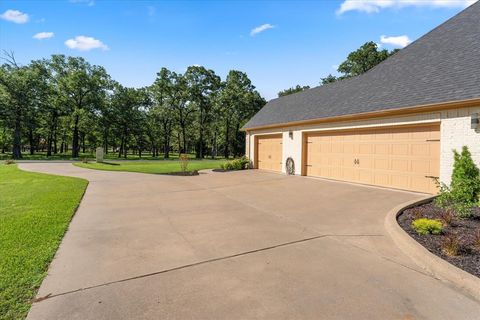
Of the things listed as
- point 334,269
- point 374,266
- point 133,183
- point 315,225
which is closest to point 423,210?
point 315,225

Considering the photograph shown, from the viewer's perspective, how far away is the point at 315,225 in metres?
5.52

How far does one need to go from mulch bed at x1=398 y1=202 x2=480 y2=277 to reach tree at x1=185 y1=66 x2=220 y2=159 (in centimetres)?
3753

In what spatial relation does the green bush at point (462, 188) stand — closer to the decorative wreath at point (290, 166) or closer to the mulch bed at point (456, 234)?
the mulch bed at point (456, 234)

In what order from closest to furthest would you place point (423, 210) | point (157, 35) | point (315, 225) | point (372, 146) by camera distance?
point (315, 225) → point (423, 210) → point (372, 146) → point (157, 35)

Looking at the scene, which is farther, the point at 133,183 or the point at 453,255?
the point at 133,183

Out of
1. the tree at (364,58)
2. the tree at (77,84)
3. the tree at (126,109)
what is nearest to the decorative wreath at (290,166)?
the tree at (364,58)

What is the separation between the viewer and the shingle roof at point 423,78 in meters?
8.05

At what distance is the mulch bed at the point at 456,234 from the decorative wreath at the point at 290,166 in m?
7.81

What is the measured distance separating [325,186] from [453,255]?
6617mm

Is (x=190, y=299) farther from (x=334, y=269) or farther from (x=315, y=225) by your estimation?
(x=315, y=225)

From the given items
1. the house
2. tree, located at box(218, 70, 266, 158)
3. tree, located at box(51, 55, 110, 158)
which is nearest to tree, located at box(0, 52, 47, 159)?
tree, located at box(51, 55, 110, 158)

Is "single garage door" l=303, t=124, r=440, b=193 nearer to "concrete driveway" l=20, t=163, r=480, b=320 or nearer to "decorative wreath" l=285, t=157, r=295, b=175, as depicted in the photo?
"decorative wreath" l=285, t=157, r=295, b=175

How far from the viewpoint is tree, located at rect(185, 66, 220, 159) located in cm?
4191

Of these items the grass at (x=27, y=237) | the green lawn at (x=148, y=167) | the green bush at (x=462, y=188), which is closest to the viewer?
the grass at (x=27, y=237)
